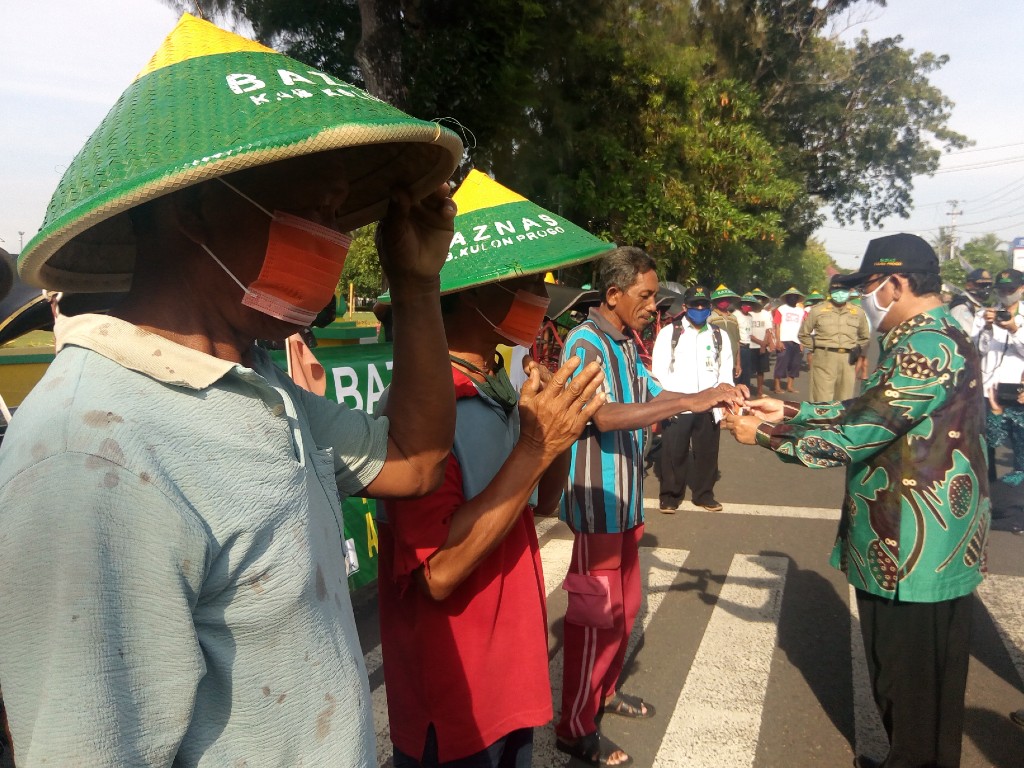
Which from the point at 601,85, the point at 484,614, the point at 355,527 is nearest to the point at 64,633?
the point at 484,614

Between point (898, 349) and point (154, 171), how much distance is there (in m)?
2.60

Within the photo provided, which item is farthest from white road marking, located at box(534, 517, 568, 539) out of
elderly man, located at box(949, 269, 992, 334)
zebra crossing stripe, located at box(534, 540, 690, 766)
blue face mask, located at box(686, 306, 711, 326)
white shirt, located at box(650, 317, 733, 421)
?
elderly man, located at box(949, 269, 992, 334)

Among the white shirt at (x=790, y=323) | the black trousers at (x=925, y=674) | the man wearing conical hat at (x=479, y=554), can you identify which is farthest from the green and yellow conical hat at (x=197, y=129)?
the white shirt at (x=790, y=323)

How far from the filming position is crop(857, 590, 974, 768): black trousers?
105 inches

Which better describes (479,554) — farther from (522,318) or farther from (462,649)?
(522,318)

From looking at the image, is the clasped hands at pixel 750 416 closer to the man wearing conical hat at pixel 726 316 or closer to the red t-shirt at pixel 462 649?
the red t-shirt at pixel 462 649

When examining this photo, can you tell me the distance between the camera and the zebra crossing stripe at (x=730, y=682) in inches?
126

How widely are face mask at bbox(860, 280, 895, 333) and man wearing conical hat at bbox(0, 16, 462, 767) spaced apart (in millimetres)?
2309

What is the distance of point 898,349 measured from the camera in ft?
8.87

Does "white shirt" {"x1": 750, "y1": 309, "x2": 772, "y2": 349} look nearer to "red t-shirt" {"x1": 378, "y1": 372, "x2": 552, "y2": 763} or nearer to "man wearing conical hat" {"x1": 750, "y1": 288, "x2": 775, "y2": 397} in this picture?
"man wearing conical hat" {"x1": 750, "y1": 288, "x2": 775, "y2": 397}

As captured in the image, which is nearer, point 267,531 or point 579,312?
point 267,531

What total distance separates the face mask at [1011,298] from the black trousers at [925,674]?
5547mm

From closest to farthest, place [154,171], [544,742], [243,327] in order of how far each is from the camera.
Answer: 1. [154,171]
2. [243,327]
3. [544,742]

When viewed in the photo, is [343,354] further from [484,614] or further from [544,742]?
[484,614]
